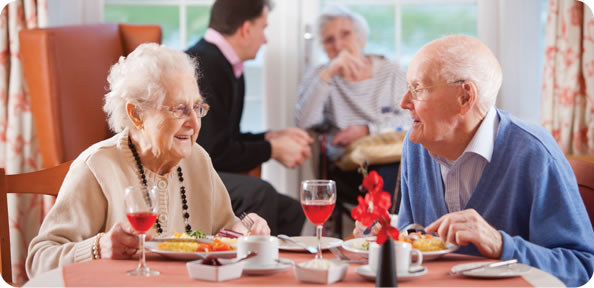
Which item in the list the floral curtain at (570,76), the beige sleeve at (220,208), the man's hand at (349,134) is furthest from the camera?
the man's hand at (349,134)

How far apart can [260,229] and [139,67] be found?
0.55m

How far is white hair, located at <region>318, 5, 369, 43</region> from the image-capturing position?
3.97 metres

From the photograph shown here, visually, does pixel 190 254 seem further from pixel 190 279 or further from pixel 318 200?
pixel 318 200

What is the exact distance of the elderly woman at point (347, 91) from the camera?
387cm

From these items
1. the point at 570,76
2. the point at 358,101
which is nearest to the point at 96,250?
the point at 358,101

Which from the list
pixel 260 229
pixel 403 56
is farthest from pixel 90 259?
pixel 403 56

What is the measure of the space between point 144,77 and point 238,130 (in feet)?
5.65

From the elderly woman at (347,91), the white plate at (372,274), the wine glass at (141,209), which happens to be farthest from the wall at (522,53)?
the wine glass at (141,209)

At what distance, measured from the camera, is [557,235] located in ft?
5.33

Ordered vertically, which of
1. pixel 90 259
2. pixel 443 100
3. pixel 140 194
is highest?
pixel 443 100

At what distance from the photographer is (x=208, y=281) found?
125 centimetres

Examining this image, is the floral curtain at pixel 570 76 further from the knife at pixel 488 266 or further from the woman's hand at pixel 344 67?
the knife at pixel 488 266

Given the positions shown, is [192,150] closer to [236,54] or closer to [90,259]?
[90,259]

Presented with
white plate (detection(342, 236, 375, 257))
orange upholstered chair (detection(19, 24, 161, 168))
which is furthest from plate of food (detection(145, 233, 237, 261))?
orange upholstered chair (detection(19, 24, 161, 168))
